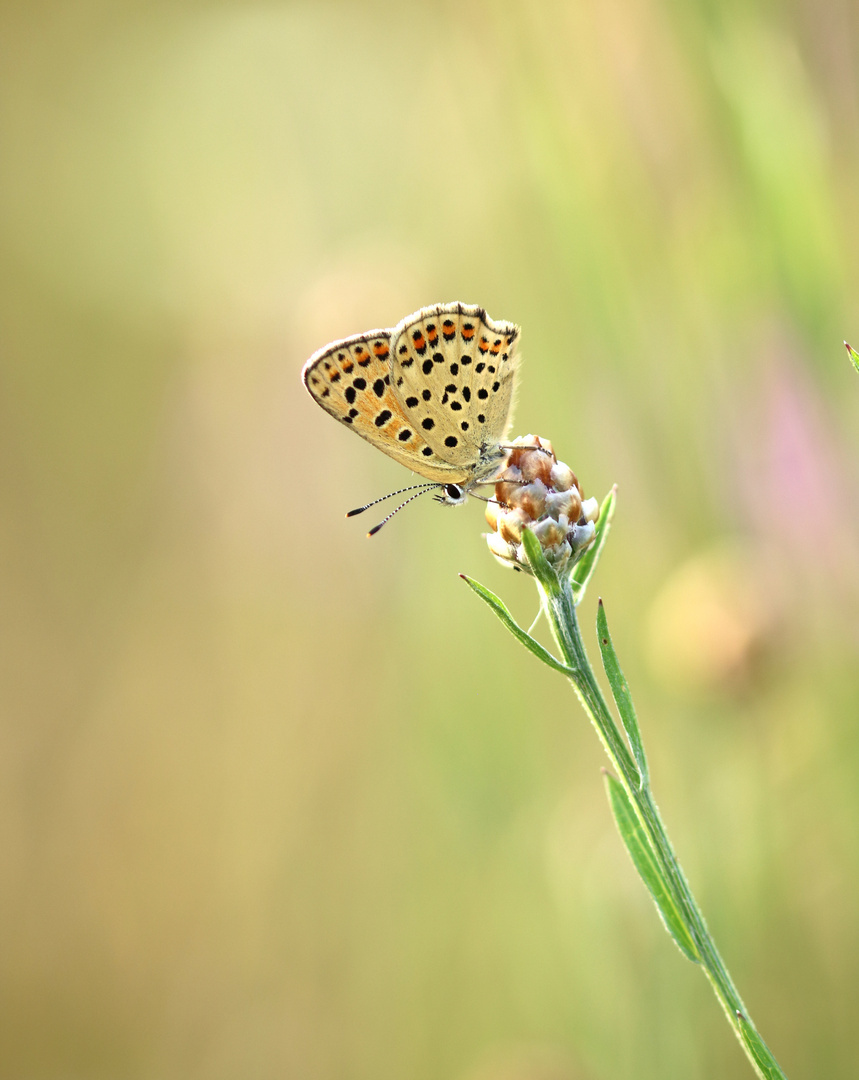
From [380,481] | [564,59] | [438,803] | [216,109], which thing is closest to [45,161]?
[216,109]

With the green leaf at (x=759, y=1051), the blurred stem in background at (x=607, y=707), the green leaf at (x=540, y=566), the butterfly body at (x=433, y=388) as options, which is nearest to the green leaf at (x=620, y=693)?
the blurred stem in background at (x=607, y=707)

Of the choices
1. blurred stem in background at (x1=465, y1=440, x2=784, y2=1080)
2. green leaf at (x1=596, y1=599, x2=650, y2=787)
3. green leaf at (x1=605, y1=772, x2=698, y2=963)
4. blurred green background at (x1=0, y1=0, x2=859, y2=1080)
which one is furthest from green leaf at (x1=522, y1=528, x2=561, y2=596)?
blurred green background at (x1=0, y1=0, x2=859, y2=1080)

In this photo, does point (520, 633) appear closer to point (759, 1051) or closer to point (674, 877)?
point (674, 877)

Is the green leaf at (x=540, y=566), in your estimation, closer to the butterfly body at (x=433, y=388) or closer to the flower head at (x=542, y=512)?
the flower head at (x=542, y=512)

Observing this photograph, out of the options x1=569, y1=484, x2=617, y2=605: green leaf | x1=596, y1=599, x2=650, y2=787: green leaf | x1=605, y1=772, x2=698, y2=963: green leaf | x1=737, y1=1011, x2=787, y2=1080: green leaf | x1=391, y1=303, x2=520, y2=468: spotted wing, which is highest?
x1=391, y1=303, x2=520, y2=468: spotted wing

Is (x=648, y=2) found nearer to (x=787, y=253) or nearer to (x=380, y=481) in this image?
(x=787, y=253)

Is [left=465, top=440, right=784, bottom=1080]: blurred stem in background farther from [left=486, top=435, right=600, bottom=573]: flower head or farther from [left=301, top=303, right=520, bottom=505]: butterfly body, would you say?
[left=301, top=303, right=520, bottom=505]: butterfly body
